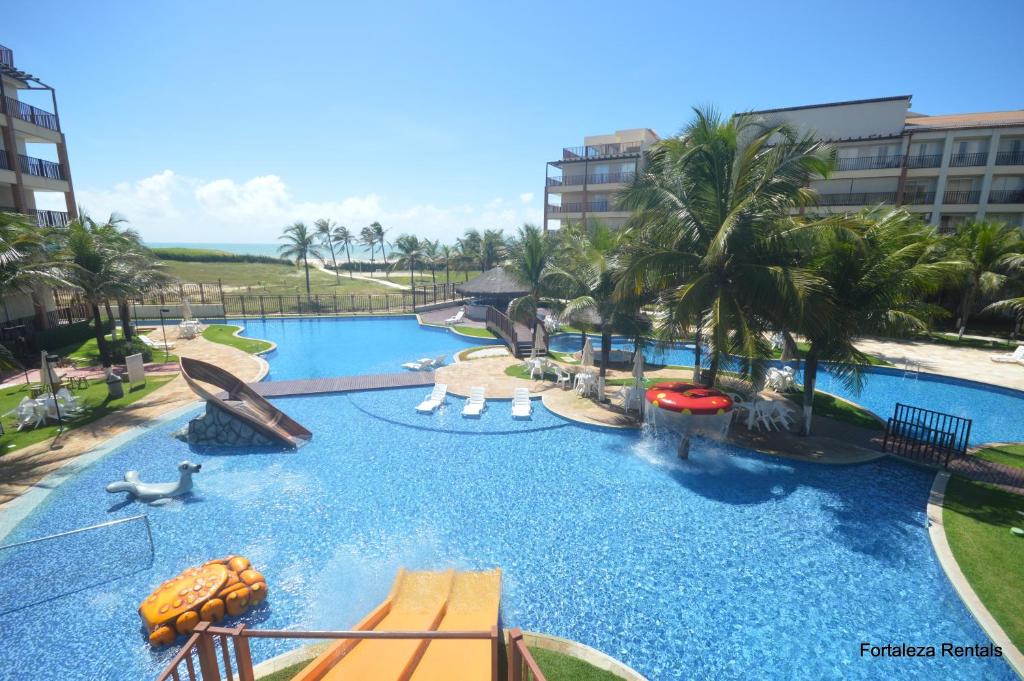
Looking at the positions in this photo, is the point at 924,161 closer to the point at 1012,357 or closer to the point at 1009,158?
the point at 1009,158

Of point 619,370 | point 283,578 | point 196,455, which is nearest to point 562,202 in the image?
point 619,370

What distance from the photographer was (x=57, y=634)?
679 centimetres

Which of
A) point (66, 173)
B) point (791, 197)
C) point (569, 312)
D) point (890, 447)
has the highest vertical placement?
point (66, 173)

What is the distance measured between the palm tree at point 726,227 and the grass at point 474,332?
16347 mm

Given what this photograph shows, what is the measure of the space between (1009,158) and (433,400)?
1661 inches

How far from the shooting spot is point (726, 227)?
10.7 m

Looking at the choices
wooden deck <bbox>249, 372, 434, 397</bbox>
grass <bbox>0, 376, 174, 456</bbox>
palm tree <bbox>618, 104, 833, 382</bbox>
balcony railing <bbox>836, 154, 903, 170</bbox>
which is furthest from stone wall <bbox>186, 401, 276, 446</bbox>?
balcony railing <bbox>836, 154, 903, 170</bbox>

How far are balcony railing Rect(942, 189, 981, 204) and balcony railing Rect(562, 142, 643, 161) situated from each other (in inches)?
916

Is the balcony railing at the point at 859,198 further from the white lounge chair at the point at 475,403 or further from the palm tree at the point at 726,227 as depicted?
the white lounge chair at the point at 475,403

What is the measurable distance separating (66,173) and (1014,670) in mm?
37982

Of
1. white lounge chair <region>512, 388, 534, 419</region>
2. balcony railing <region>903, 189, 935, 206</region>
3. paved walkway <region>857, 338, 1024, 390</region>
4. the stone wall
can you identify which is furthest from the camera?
balcony railing <region>903, 189, 935, 206</region>

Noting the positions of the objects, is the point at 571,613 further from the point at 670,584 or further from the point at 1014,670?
the point at 1014,670

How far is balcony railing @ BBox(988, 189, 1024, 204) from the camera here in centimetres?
3178

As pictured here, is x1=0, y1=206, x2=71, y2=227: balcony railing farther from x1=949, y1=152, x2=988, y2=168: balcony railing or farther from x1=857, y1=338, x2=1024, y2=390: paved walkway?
x1=949, y1=152, x2=988, y2=168: balcony railing
